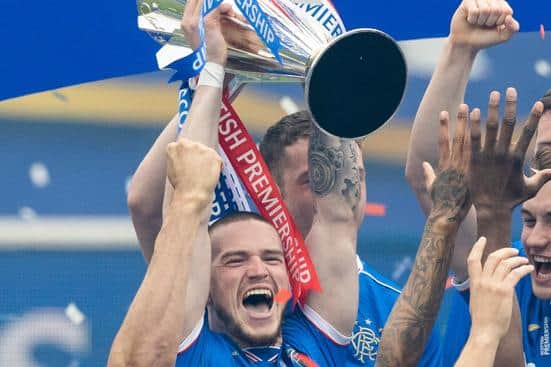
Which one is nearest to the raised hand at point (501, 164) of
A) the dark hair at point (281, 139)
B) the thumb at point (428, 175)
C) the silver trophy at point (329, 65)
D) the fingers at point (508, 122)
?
the fingers at point (508, 122)

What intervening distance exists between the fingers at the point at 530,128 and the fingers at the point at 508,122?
0.03 m

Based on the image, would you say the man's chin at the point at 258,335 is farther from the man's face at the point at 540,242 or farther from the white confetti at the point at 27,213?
the white confetti at the point at 27,213

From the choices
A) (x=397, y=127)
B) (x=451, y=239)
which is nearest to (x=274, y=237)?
(x=451, y=239)

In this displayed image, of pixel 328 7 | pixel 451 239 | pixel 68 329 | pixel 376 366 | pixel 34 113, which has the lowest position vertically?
pixel 376 366

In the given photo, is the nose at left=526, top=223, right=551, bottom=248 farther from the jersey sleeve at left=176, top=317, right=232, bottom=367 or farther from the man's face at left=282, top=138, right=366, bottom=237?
the jersey sleeve at left=176, top=317, right=232, bottom=367

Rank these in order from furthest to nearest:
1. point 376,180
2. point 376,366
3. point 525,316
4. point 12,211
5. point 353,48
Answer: point 376,180, point 12,211, point 525,316, point 376,366, point 353,48

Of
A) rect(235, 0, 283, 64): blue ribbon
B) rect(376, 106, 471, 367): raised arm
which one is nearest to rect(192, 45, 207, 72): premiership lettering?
rect(235, 0, 283, 64): blue ribbon

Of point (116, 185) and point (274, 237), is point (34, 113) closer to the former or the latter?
point (116, 185)

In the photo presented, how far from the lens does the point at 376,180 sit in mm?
5223

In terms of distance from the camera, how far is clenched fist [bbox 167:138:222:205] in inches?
126

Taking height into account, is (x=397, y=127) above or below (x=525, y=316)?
above

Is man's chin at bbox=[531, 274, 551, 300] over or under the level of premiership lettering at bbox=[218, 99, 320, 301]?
under

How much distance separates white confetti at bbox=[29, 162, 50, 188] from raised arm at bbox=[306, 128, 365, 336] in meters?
1.37

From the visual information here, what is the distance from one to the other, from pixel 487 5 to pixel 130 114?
6.27 feet
